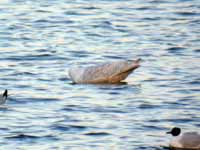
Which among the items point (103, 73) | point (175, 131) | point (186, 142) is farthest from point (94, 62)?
point (186, 142)

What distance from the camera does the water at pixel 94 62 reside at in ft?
47.0

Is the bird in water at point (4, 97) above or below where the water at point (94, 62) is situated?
above

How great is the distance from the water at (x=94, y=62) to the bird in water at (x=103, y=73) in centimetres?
17

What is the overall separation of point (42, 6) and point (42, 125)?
1079 centimetres

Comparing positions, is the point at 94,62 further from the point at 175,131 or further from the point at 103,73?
the point at 175,131

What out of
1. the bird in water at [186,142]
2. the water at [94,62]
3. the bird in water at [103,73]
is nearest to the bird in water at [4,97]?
the water at [94,62]

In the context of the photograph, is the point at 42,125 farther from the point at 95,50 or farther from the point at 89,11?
the point at 89,11

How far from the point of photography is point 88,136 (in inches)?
557

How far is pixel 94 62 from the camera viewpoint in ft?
62.6

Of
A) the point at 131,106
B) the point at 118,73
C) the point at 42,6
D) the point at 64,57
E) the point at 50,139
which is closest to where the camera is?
the point at 50,139

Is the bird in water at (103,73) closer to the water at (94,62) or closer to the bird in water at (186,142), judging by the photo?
the water at (94,62)

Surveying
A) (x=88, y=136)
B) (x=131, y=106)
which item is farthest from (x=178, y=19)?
(x=88, y=136)

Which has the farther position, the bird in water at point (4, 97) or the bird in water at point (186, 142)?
the bird in water at point (4, 97)

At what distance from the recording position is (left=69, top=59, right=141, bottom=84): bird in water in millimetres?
17312
